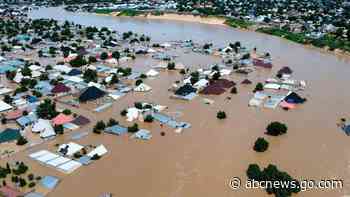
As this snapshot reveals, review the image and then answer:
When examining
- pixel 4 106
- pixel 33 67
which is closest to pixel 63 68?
pixel 33 67

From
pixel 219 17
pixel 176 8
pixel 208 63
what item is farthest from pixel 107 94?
pixel 176 8

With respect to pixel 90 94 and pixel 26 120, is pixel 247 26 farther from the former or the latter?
pixel 26 120

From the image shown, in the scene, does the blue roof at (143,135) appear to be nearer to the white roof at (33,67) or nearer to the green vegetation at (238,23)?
the white roof at (33,67)

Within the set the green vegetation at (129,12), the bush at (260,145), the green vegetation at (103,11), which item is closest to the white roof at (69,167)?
the bush at (260,145)

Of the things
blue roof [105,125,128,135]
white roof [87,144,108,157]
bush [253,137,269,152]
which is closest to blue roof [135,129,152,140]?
blue roof [105,125,128,135]

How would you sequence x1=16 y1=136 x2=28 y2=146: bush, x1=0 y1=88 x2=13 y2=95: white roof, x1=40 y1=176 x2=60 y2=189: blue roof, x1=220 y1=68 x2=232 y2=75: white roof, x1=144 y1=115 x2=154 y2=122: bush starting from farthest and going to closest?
1. x1=220 y1=68 x2=232 y2=75: white roof
2. x1=0 y1=88 x2=13 y2=95: white roof
3. x1=144 y1=115 x2=154 y2=122: bush
4. x1=16 y1=136 x2=28 y2=146: bush
5. x1=40 y1=176 x2=60 y2=189: blue roof

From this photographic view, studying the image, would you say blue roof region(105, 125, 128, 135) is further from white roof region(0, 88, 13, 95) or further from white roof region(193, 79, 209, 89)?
white roof region(0, 88, 13, 95)

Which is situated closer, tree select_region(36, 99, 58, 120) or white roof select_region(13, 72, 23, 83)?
tree select_region(36, 99, 58, 120)
